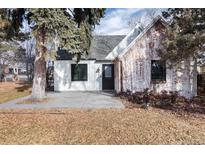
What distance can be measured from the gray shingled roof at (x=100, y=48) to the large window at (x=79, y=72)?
79 centimetres

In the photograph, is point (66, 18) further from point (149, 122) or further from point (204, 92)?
point (204, 92)

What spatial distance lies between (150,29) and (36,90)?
7.57 metres

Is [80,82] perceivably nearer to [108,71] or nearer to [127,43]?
[108,71]

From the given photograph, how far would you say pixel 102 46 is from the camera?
883 inches

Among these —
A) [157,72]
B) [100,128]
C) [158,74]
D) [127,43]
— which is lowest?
[100,128]

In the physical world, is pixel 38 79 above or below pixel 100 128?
above

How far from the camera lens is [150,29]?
52.0 feet

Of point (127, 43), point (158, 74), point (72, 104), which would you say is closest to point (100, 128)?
point (72, 104)

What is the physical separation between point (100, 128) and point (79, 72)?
44.1 feet

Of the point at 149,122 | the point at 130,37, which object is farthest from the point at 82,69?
the point at 149,122

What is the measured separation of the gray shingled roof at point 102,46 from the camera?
21.0 metres

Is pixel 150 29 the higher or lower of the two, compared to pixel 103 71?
higher

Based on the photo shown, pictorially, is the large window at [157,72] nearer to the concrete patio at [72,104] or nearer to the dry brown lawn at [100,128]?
the concrete patio at [72,104]
